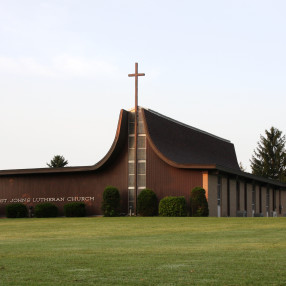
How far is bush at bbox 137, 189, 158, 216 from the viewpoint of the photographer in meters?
38.1

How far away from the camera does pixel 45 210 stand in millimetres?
40531

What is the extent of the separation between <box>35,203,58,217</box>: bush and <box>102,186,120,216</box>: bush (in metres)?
4.41

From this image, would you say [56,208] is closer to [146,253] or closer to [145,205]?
[145,205]

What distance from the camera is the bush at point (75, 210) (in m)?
40.2

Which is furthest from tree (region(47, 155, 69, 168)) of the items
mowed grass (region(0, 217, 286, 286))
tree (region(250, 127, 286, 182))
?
mowed grass (region(0, 217, 286, 286))

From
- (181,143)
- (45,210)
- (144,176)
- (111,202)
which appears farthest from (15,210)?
(181,143)

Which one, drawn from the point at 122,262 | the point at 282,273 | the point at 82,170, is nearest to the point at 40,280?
the point at 122,262

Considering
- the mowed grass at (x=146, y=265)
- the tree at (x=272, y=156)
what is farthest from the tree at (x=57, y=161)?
the mowed grass at (x=146, y=265)

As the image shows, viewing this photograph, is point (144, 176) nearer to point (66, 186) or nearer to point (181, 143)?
point (181, 143)

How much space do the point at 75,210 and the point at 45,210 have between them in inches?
89.8

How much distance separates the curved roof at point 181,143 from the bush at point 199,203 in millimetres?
1808

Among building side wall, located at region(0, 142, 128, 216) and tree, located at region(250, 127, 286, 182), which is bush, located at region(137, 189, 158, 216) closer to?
building side wall, located at region(0, 142, 128, 216)

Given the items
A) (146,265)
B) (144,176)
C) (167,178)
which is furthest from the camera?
(144,176)

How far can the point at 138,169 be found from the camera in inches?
1583
